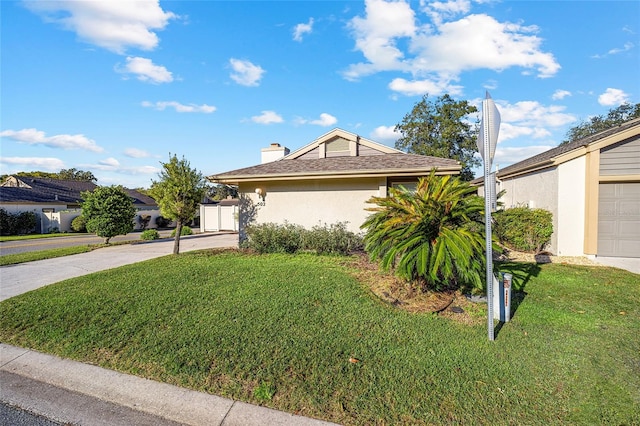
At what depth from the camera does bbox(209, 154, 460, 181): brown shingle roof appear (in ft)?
29.7

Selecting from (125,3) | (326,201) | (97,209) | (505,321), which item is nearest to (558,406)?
(505,321)

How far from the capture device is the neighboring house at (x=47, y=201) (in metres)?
22.9

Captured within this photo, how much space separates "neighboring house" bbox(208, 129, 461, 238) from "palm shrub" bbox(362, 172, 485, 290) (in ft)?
13.1

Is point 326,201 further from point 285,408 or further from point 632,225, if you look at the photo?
point 632,225

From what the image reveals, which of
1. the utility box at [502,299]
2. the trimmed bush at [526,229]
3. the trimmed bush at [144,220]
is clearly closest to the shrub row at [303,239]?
the trimmed bush at [526,229]

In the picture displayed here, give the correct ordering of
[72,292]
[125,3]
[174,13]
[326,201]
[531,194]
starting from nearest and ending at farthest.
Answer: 1. [72,292]
2. [125,3]
3. [174,13]
4. [326,201]
5. [531,194]

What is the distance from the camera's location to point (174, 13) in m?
8.34

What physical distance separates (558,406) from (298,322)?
2.85 metres

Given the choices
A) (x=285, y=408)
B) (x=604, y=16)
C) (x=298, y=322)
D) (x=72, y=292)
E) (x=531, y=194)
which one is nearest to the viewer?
(x=285, y=408)

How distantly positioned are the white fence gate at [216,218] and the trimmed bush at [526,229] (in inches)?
665

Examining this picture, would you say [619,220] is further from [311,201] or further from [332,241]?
[311,201]

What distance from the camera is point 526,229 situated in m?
10.2

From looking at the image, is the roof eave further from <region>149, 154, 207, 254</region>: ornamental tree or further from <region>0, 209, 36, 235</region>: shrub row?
<region>0, 209, 36, 235</region>: shrub row

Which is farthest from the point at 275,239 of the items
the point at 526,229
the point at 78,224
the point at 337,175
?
the point at 78,224
